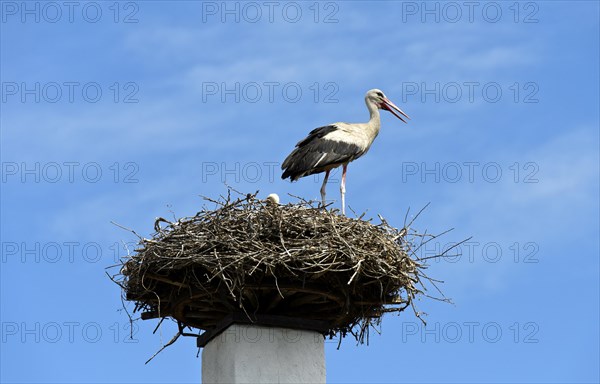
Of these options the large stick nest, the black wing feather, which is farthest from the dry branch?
the black wing feather

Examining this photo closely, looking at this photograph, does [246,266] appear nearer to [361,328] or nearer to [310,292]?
[310,292]

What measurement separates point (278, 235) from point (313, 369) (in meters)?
1.35

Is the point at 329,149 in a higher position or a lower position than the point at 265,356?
higher

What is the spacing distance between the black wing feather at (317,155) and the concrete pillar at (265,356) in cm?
279

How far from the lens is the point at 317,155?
553 inches

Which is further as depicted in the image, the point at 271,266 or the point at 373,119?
the point at 373,119

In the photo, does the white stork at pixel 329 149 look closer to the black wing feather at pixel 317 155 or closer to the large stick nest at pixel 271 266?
the black wing feather at pixel 317 155

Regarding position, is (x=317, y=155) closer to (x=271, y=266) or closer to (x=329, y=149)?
(x=329, y=149)

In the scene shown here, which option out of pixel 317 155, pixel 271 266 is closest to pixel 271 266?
pixel 271 266

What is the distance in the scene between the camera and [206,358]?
11.7m

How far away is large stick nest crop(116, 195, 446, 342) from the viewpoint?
1077 centimetres

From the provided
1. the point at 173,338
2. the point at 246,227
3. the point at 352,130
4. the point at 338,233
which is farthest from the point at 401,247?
the point at 352,130

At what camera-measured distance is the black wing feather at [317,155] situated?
13.9m

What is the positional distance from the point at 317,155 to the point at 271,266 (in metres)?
3.60
